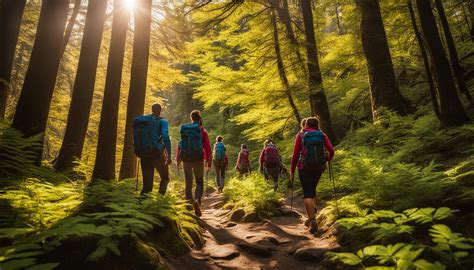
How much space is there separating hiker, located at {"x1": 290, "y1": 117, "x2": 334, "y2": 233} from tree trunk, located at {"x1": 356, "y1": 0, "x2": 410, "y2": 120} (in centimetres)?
545

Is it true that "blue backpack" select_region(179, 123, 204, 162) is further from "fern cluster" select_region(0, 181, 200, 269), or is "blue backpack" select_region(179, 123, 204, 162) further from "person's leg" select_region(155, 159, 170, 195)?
"fern cluster" select_region(0, 181, 200, 269)

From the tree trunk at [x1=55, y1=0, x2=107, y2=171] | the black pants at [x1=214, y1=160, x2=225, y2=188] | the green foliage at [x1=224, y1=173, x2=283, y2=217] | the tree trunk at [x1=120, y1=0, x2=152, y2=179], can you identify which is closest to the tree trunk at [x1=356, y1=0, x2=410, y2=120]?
the green foliage at [x1=224, y1=173, x2=283, y2=217]

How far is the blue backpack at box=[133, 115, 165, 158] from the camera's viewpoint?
19.9ft

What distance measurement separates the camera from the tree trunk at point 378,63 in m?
10.8

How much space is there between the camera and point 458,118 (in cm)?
768

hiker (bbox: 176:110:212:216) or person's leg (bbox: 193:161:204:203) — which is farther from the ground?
hiker (bbox: 176:110:212:216)

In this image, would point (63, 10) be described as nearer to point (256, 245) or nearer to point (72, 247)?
point (72, 247)

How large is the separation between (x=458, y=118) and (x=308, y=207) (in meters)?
4.27

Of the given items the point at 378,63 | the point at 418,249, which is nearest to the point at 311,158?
the point at 418,249

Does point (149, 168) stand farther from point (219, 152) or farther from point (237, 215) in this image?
point (219, 152)

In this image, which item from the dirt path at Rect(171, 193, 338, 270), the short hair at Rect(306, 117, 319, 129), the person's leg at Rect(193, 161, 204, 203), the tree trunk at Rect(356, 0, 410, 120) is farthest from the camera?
the tree trunk at Rect(356, 0, 410, 120)

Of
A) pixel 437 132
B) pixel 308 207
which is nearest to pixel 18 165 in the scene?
pixel 308 207

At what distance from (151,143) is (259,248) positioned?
2.60 m

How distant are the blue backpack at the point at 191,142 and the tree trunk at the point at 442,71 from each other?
5.60m
